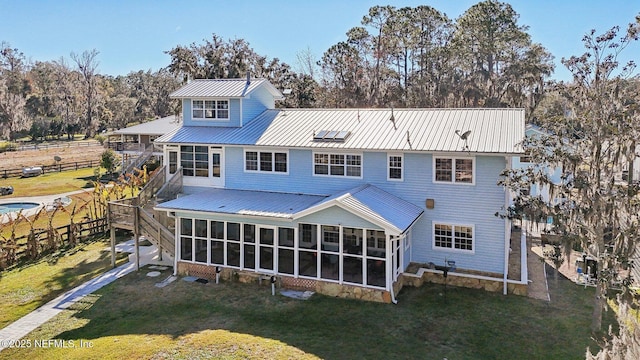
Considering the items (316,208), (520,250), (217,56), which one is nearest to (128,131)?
(217,56)

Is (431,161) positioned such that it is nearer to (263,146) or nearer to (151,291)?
(263,146)

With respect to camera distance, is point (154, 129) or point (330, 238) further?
point (154, 129)

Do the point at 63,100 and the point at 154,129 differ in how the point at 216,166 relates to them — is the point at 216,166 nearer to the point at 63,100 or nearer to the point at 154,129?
the point at 154,129

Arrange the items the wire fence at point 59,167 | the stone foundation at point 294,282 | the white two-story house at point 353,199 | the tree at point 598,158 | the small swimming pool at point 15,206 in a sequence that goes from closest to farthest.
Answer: the tree at point 598,158, the stone foundation at point 294,282, the white two-story house at point 353,199, the small swimming pool at point 15,206, the wire fence at point 59,167

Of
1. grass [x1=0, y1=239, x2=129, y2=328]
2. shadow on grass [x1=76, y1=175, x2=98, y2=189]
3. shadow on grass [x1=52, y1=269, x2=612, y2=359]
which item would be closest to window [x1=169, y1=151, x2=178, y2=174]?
grass [x1=0, y1=239, x2=129, y2=328]

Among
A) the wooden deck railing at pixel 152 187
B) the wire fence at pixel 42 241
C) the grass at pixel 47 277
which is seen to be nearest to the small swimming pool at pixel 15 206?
the wire fence at pixel 42 241

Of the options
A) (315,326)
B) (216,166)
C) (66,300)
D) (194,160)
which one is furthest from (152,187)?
(315,326)

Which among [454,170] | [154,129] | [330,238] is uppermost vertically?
[154,129]

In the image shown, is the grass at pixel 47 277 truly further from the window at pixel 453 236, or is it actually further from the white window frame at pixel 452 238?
the window at pixel 453 236
